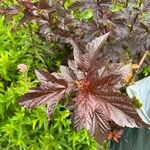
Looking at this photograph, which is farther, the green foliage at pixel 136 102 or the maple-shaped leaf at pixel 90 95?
the green foliage at pixel 136 102

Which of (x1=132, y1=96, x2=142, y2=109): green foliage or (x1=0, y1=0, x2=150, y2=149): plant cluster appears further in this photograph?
(x1=132, y1=96, x2=142, y2=109): green foliage

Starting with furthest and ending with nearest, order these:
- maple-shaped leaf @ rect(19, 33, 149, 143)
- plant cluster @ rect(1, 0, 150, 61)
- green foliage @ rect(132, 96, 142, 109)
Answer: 1. plant cluster @ rect(1, 0, 150, 61)
2. green foliage @ rect(132, 96, 142, 109)
3. maple-shaped leaf @ rect(19, 33, 149, 143)

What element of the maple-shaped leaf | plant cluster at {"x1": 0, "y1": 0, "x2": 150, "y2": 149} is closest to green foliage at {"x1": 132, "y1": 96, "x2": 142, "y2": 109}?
plant cluster at {"x1": 0, "y1": 0, "x2": 150, "y2": 149}

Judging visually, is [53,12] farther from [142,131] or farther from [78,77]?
[142,131]

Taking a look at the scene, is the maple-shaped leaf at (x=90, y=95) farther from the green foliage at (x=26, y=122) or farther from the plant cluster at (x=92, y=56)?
the green foliage at (x=26, y=122)

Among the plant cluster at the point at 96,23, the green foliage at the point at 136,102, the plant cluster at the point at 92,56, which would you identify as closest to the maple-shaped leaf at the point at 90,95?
the plant cluster at the point at 92,56

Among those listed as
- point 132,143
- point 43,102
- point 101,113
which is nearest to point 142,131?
point 132,143

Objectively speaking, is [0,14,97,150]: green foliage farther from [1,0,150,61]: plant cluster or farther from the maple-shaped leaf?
the maple-shaped leaf

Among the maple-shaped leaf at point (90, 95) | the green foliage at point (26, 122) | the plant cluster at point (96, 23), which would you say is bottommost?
the green foliage at point (26, 122)

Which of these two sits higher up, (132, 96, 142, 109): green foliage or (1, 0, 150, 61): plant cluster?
(1, 0, 150, 61): plant cluster
